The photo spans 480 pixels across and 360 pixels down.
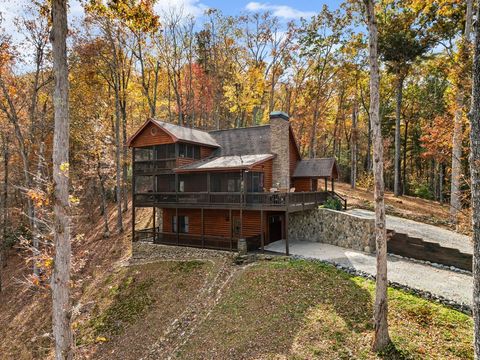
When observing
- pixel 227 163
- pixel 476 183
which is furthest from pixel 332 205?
pixel 476 183

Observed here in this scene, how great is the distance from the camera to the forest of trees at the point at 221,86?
20.1 metres

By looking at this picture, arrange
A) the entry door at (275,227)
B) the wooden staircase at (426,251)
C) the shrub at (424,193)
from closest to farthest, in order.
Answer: the wooden staircase at (426,251) < the entry door at (275,227) < the shrub at (424,193)

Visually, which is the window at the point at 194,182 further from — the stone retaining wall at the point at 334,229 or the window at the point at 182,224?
the stone retaining wall at the point at 334,229

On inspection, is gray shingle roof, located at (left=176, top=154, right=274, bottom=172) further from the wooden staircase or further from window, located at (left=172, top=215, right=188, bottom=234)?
the wooden staircase

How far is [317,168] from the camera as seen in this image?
21250 millimetres

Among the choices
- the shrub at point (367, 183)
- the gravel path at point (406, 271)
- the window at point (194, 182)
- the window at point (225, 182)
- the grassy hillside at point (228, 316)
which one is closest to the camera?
the grassy hillside at point (228, 316)

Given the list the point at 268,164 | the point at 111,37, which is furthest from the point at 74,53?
the point at 268,164

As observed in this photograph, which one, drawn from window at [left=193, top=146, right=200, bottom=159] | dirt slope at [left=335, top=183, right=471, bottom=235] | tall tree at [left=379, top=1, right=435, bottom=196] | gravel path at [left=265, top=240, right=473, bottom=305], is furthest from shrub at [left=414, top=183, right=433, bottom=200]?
window at [left=193, top=146, right=200, bottom=159]

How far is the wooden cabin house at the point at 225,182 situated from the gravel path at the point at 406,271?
2.27 m

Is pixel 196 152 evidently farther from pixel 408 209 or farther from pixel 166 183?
pixel 408 209

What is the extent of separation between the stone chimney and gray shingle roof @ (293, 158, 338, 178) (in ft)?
7.36

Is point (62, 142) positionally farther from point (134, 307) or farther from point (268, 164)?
point (268, 164)

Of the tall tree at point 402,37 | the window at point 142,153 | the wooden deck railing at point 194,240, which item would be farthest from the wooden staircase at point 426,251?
the tall tree at point 402,37

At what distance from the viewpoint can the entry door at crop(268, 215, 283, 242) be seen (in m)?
19.8
